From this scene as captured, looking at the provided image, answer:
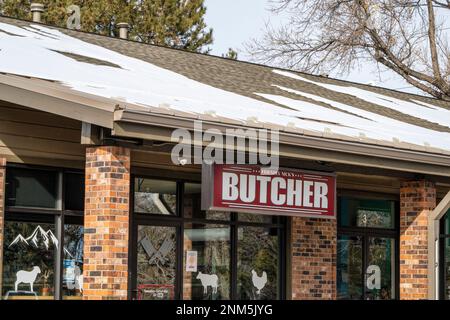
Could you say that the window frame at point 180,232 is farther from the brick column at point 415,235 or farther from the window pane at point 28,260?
the brick column at point 415,235

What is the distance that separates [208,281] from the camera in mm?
14859

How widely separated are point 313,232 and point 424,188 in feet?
6.18

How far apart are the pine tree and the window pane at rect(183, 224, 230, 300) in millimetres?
18822

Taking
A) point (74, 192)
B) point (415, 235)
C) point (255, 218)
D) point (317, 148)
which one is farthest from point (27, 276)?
point (415, 235)

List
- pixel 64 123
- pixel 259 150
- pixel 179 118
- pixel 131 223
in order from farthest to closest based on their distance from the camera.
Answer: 1. pixel 131 223
2. pixel 64 123
3. pixel 259 150
4. pixel 179 118

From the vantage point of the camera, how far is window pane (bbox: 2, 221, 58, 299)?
12.9 m

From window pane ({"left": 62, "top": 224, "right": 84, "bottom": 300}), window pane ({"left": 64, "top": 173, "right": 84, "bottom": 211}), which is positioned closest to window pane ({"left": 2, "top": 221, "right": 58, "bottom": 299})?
window pane ({"left": 62, "top": 224, "right": 84, "bottom": 300})

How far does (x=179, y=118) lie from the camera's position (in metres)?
11.3

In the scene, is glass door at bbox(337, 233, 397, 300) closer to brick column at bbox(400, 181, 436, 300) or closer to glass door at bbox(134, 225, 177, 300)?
brick column at bbox(400, 181, 436, 300)

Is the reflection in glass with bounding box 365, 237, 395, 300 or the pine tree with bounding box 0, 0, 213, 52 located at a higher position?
the pine tree with bounding box 0, 0, 213, 52

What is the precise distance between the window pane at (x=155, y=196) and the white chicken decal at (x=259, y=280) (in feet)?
6.06

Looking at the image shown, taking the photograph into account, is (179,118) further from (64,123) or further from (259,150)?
(64,123)

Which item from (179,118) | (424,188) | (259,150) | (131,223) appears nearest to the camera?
(179,118)
